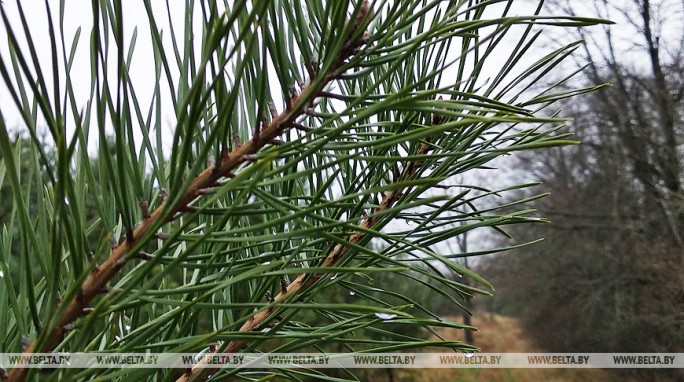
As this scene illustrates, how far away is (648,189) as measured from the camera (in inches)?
144

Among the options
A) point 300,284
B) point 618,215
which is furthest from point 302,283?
point 618,215

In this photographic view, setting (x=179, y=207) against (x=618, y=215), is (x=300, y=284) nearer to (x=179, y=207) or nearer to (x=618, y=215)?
(x=179, y=207)

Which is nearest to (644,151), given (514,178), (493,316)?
(514,178)

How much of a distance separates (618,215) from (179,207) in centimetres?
417

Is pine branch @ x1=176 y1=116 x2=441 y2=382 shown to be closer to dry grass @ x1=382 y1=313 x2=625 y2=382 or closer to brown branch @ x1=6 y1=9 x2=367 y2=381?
brown branch @ x1=6 y1=9 x2=367 y2=381

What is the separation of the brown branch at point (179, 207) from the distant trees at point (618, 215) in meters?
3.27

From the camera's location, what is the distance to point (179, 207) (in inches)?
5.9

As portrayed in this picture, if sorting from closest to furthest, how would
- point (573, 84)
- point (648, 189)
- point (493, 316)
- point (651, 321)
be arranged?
point (651, 321) < point (648, 189) < point (573, 84) < point (493, 316)

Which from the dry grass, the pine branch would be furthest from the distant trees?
the pine branch

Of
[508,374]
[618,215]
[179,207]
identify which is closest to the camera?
[179,207]

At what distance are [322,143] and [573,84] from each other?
169 inches

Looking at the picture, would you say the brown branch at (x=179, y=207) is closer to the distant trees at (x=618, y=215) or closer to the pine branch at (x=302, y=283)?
the pine branch at (x=302, y=283)

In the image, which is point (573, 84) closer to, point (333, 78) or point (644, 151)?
point (644, 151)

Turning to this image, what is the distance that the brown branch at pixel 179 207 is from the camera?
14 cm
